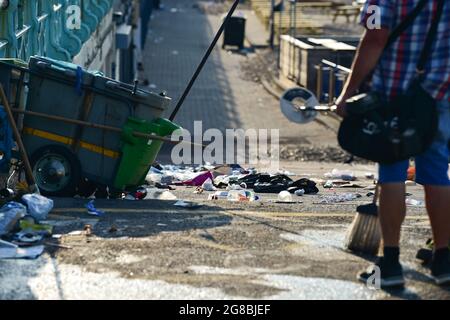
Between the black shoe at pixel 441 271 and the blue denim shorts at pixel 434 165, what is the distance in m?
0.40

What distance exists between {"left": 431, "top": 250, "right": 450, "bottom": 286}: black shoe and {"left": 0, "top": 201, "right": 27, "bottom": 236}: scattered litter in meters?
2.56

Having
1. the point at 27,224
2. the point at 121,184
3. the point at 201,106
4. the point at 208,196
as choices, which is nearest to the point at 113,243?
the point at 27,224

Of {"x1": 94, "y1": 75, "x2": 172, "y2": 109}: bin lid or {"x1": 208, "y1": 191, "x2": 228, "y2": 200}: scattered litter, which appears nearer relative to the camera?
{"x1": 94, "y1": 75, "x2": 172, "y2": 109}: bin lid

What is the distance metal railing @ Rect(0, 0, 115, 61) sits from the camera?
11102 millimetres

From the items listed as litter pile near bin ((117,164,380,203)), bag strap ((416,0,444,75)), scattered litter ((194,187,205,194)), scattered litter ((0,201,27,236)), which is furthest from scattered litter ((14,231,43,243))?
scattered litter ((194,187,205,194))

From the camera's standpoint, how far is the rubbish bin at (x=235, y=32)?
42.3 meters

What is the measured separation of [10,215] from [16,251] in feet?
2.10

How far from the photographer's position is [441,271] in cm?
611

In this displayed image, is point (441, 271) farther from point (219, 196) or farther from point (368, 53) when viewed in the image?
point (219, 196)

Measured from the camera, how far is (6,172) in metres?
A: 9.15

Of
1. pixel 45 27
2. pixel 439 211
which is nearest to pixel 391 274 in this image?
pixel 439 211

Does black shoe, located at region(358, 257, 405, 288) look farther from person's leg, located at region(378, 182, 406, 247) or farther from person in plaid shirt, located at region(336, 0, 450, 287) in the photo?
person's leg, located at region(378, 182, 406, 247)

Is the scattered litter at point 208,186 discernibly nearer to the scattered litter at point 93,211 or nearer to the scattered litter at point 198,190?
the scattered litter at point 198,190
